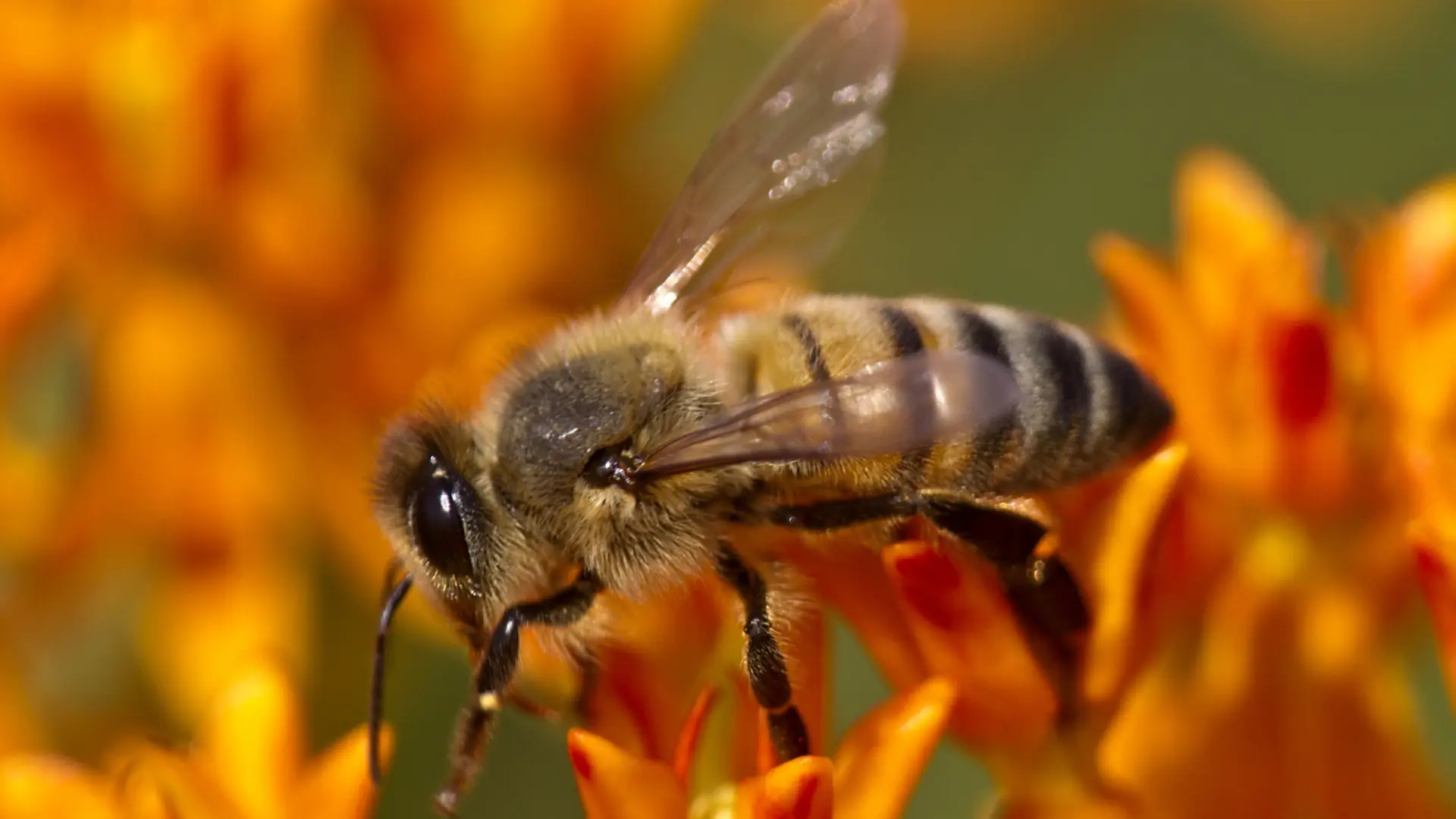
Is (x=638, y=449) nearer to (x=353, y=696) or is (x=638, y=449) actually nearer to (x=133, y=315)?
(x=353, y=696)

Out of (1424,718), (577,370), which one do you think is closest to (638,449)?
(577,370)

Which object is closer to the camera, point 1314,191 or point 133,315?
point 133,315

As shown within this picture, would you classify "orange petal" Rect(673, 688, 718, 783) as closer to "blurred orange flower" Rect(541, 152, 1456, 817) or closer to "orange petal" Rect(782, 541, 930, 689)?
"blurred orange flower" Rect(541, 152, 1456, 817)

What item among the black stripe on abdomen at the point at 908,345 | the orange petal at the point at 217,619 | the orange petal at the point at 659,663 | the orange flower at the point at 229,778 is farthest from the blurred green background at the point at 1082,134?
the orange flower at the point at 229,778

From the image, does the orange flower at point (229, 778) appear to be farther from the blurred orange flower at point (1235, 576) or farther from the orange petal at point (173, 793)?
the blurred orange flower at point (1235, 576)

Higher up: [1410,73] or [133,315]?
[133,315]

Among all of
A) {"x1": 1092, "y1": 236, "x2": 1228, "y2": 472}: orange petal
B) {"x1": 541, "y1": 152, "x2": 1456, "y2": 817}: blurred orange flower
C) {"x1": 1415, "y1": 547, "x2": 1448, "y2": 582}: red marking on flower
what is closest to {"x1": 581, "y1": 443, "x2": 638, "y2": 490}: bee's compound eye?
{"x1": 541, "y1": 152, "x2": 1456, "y2": 817}: blurred orange flower

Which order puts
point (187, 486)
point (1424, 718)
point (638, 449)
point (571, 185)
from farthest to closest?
point (571, 185), point (187, 486), point (1424, 718), point (638, 449)
